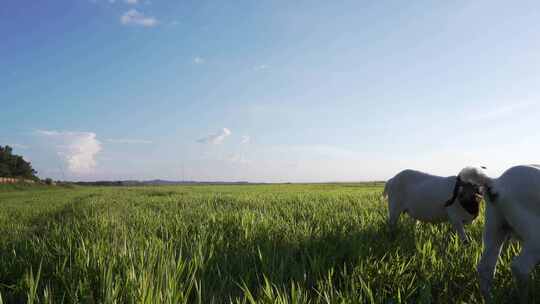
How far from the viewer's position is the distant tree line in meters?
69.7

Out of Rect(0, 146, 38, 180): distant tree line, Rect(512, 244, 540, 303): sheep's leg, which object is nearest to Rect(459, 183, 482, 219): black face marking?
Rect(512, 244, 540, 303): sheep's leg

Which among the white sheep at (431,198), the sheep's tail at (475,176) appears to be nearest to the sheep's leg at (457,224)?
the white sheep at (431,198)

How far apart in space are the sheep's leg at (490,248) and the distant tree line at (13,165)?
88609 millimetres

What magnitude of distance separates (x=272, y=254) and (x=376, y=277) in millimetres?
1012

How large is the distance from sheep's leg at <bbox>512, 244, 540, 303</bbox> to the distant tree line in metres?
88.8

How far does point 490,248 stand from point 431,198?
2118mm

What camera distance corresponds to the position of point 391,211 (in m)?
5.05

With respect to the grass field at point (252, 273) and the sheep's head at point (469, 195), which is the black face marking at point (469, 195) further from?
the grass field at point (252, 273)

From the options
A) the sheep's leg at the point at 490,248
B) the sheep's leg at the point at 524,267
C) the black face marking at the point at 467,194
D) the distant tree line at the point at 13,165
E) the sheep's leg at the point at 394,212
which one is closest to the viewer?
the sheep's leg at the point at 524,267

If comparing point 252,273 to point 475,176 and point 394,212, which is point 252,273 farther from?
point 394,212

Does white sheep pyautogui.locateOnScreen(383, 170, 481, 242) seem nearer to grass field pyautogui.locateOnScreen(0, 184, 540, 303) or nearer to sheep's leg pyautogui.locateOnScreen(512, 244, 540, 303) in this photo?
grass field pyautogui.locateOnScreen(0, 184, 540, 303)

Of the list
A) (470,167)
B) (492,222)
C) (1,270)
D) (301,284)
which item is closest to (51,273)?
(1,270)

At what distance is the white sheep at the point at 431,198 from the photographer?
3173 mm

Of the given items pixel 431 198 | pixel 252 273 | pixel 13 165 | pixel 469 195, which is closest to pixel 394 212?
pixel 431 198
